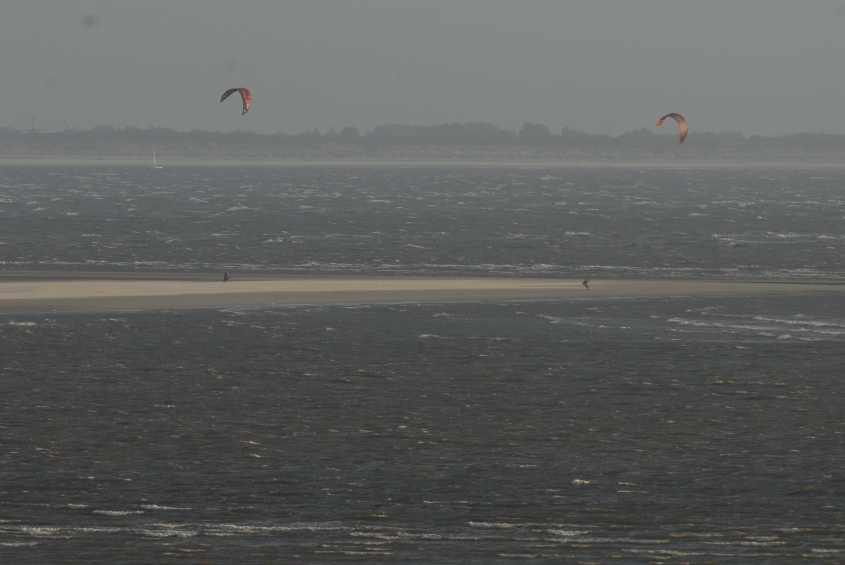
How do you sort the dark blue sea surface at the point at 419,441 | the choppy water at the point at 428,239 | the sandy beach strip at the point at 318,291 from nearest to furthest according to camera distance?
the dark blue sea surface at the point at 419,441, the sandy beach strip at the point at 318,291, the choppy water at the point at 428,239

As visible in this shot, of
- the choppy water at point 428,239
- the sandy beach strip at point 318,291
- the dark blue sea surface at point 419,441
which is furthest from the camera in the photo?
the choppy water at point 428,239

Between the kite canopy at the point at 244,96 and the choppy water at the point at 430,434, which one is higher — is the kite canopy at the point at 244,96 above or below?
above

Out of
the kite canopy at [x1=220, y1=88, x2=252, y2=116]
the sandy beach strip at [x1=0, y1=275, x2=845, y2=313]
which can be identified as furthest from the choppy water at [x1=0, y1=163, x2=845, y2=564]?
the kite canopy at [x1=220, y1=88, x2=252, y2=116]

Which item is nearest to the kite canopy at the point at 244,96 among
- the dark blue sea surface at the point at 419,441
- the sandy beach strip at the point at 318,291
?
Result: the sandy beach strip at the point at 318,291

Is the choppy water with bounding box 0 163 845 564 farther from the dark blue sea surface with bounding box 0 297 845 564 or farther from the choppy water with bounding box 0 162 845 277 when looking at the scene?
the choppy water with bounding box 0 162 845 277

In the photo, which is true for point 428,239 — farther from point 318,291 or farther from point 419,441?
point 419,441

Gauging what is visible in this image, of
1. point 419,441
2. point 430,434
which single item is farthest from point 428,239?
point 419,441

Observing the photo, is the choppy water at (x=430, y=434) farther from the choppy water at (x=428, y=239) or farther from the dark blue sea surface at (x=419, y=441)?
the choppy water at (x=428, y=239)
